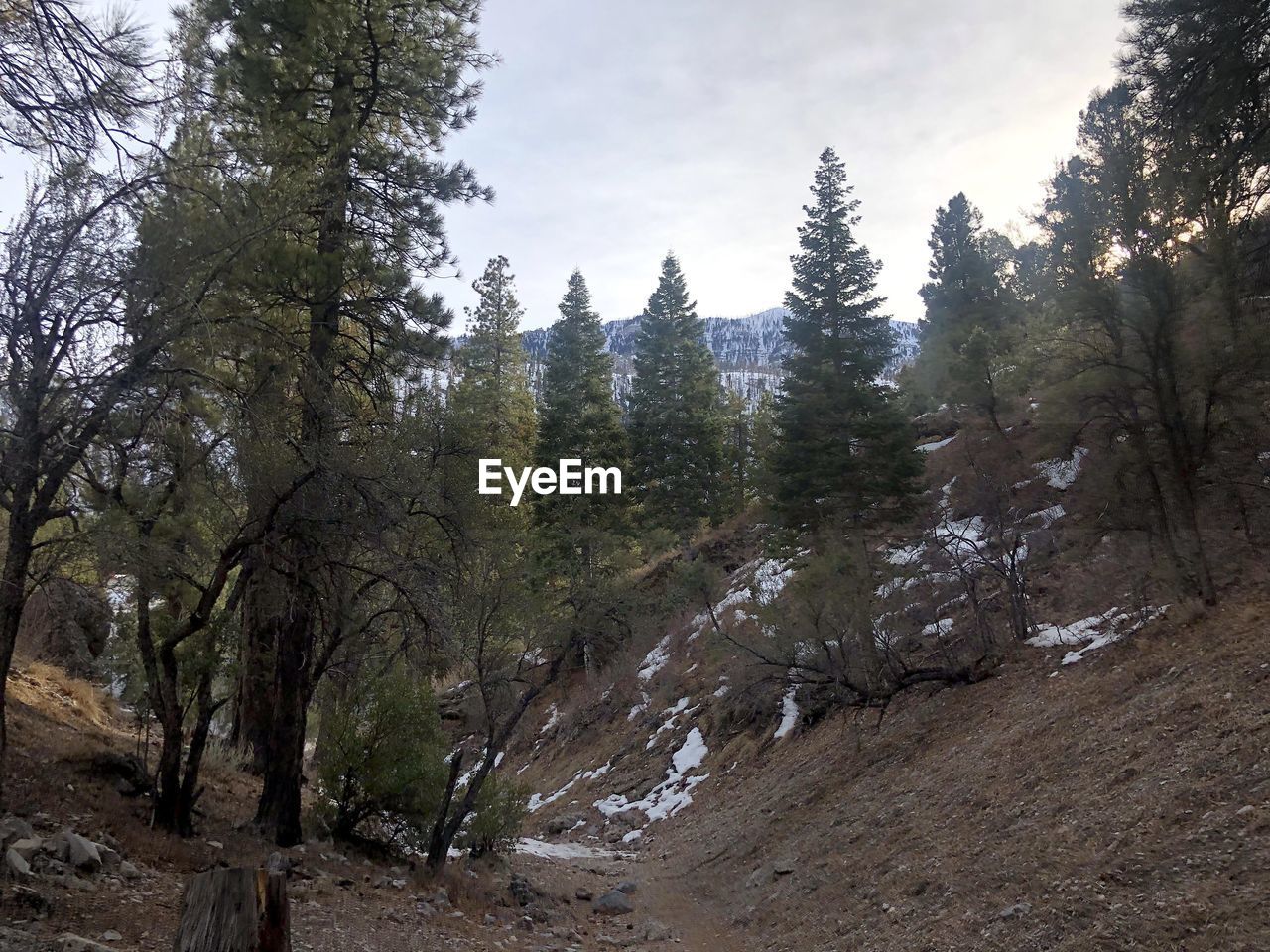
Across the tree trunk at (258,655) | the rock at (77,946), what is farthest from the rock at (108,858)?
the tree trunk at (258,655)

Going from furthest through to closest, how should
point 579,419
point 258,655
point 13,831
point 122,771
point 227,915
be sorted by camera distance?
point 579,419, point 258,655, point 122,771, point 13,831, point 227,915

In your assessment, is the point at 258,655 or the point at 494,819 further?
the point at 494,819

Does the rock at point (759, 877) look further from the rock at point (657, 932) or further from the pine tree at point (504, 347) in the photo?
the pine tree at point (504, 347)

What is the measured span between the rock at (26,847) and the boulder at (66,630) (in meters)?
2.84

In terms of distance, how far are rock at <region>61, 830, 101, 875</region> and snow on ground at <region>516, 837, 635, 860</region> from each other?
10.2 metres

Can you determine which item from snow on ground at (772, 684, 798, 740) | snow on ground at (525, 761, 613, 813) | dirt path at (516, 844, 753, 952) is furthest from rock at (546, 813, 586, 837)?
snow on ground at (772, 684, 798, 740)

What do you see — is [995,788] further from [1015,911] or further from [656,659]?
[656,659]

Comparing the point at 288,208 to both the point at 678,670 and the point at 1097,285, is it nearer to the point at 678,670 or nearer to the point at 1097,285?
the point at 1097,285

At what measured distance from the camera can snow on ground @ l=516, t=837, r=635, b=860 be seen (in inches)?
642

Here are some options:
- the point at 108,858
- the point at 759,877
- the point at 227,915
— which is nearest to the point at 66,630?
the point at 108,858

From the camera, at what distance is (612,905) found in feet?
39.5

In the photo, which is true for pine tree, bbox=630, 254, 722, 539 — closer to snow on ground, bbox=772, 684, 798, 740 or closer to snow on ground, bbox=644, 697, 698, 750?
snow on ground, bbox=644, 697, 698, 750

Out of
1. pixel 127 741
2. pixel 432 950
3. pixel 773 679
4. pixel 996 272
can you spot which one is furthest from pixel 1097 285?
pixel 996 272

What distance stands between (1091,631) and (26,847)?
14832 mm
